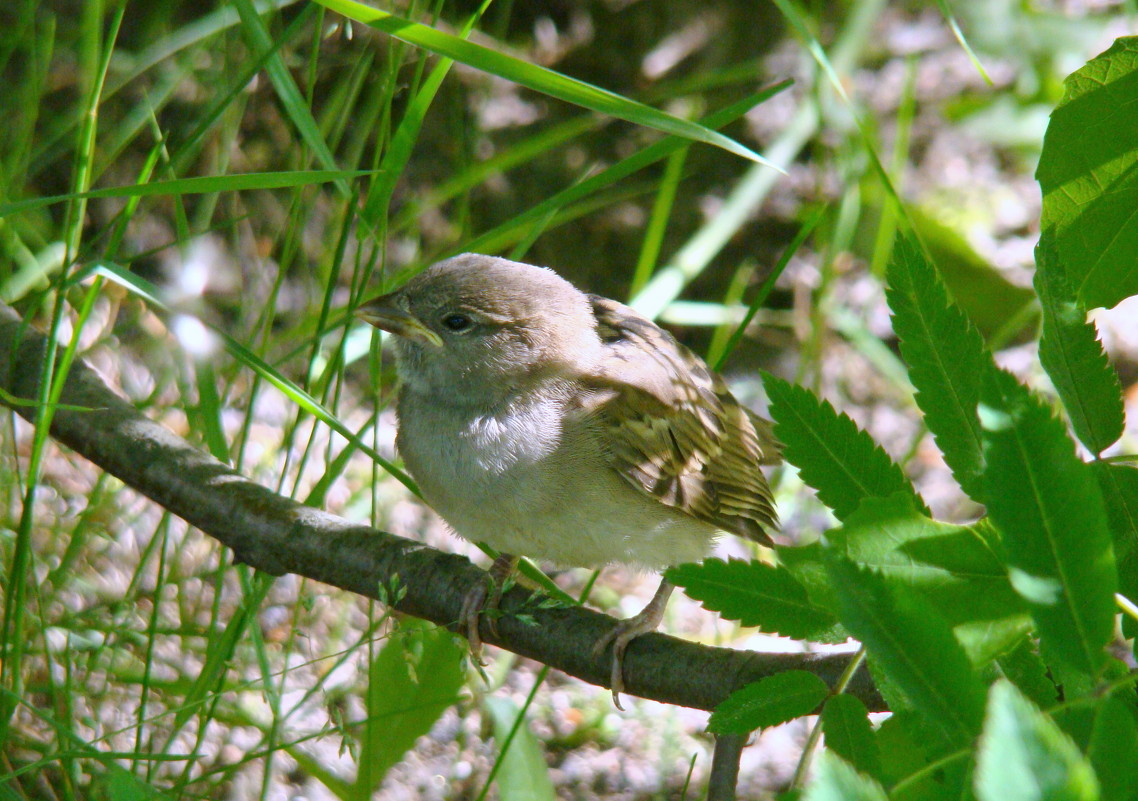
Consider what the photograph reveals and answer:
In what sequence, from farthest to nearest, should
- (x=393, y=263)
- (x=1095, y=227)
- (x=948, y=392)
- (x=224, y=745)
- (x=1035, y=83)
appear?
(x=1035, y=83) < (x=393, y=263) < (x=224, y=745) < (x=1095, y=227) < (x=948, y=392)

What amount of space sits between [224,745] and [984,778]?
10.2 feet

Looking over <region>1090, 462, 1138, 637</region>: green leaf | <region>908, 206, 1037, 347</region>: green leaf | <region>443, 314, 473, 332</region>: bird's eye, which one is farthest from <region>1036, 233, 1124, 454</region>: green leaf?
<region>908, 206, 1037, 347</region>: green leaf

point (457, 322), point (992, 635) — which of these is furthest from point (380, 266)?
point (992, 635)

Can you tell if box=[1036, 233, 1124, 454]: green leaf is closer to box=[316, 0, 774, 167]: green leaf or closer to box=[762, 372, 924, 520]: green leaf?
box=[762, 372, 924, 520]: green leaf

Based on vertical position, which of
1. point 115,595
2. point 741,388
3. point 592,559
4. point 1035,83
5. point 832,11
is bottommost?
point 592,559

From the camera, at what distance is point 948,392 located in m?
1.41

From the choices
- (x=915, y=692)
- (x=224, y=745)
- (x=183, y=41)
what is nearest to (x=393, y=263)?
(x=183, y=41)

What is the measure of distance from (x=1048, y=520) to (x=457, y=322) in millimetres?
2340

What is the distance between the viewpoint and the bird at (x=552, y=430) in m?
2.96

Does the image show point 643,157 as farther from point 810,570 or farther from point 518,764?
point 518,764

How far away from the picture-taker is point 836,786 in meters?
0.90

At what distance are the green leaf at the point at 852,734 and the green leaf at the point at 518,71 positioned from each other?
0.98 metres

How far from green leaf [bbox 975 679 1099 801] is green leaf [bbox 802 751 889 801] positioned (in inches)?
4.1

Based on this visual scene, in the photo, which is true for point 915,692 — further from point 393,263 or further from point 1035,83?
point 1035,83
